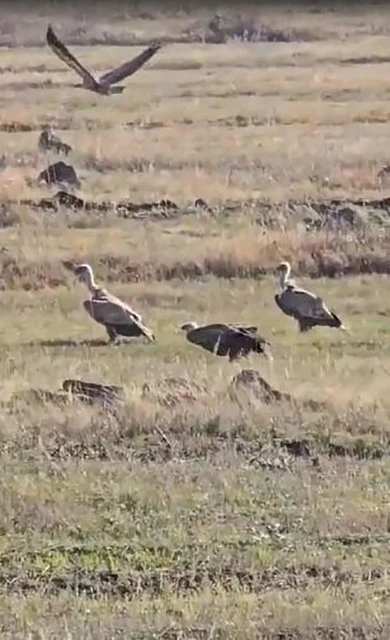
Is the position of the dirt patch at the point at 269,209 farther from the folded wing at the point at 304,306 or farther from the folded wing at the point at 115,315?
the folded wing at the point at 115,315

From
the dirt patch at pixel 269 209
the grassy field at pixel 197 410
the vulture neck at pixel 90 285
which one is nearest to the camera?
the grassy field at pixel 197 410

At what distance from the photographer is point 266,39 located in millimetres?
44375

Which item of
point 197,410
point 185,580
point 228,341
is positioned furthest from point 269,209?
point 185,580

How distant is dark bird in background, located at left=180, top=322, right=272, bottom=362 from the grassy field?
15 cm

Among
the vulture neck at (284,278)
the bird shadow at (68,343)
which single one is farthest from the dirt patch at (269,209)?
the bird shadow at (68,343)

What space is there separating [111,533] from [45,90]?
2624cm

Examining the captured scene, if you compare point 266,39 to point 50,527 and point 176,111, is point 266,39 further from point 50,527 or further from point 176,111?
point 50,527

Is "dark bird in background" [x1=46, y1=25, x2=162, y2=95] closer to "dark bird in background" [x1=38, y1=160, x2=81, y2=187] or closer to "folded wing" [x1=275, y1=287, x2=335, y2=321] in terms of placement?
"dark bird in background" [x1=38, y1=160, x2=81, y2=187]

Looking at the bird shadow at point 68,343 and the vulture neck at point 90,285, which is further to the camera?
the vulture neck at point 90,285

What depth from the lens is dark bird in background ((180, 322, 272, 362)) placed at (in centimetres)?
1173

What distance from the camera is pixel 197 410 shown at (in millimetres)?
9672

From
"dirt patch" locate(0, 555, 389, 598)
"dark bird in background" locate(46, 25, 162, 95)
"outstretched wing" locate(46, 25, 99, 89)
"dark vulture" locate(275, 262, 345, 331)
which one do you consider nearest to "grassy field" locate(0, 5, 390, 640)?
"dirt patch" locate(0, 555, 389, 598)

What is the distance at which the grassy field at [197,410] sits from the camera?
6.84 meters

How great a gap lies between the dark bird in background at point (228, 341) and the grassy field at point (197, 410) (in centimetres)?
15
